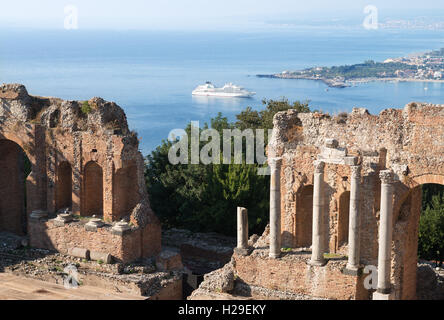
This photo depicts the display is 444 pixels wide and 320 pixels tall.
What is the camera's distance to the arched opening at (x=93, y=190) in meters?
24.8

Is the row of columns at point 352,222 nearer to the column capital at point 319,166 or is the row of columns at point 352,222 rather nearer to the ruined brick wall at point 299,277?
the column capital at point 319,166

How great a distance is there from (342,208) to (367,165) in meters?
2.01

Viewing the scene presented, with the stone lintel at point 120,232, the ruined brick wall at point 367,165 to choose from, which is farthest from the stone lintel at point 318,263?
the stone lintel at point 120,232

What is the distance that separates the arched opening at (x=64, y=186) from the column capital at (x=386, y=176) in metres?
12.9

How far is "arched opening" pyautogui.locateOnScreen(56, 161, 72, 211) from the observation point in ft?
82.7

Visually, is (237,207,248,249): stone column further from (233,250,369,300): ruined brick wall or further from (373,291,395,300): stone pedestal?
(373,291,395,300): stone pedestal

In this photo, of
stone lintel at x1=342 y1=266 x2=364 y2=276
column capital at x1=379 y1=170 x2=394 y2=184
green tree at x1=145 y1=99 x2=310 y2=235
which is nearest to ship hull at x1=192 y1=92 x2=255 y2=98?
green tree at x1=145 y1=99 x2=310 y2=235

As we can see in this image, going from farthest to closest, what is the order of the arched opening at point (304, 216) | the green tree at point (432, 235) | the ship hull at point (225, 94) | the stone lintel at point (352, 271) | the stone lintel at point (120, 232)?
the ship hull at point (225, 94)
the green tree at point (432, 235)
the stone lintel at point (120, 232)
the arched opening at point (304, 216)
the stone lintel at point (352, 271)

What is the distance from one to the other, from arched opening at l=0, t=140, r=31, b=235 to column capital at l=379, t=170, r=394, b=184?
16.1 m

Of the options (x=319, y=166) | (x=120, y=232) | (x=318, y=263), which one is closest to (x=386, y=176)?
(x=319, y=166)

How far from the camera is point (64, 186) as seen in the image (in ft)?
84.1

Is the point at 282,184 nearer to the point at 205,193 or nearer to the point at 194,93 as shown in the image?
the point at 205,193

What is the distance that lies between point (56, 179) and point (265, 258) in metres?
9.45

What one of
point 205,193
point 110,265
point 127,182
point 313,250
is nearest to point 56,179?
point 127,182
